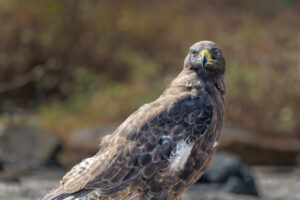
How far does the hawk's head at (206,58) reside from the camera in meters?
4.46

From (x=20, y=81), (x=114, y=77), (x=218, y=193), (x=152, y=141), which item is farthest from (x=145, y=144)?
(x=114, y=77)

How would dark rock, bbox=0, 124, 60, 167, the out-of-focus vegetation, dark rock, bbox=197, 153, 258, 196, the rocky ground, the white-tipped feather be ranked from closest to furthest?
the white-tipped feather → the rocky ground → dark rock, bbox=197, 153, 258, 196 → dark rock, bbox=0, 124, 60, 167 → the out-of-focus vegetation

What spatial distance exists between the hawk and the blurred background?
4954mm

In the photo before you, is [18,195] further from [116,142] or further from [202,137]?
[202,137]

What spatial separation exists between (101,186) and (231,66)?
8.69 m

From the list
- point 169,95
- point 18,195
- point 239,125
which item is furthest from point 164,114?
point 239,125

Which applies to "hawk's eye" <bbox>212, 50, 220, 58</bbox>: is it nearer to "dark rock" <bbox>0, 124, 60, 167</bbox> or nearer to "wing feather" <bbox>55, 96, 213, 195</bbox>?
"wing feather" <bbox>55, 96, 213, 195</bbox>

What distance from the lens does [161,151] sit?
432 cm

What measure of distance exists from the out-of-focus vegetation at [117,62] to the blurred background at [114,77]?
0.02 metres

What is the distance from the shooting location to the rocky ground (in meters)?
7.59

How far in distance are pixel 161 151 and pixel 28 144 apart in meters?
6.28

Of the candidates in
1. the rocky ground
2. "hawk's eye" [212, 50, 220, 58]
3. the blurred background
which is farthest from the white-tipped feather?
the blurred background

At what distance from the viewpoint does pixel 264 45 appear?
45.7 ft

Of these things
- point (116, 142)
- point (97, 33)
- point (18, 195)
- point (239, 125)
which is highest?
point (97, 33)
